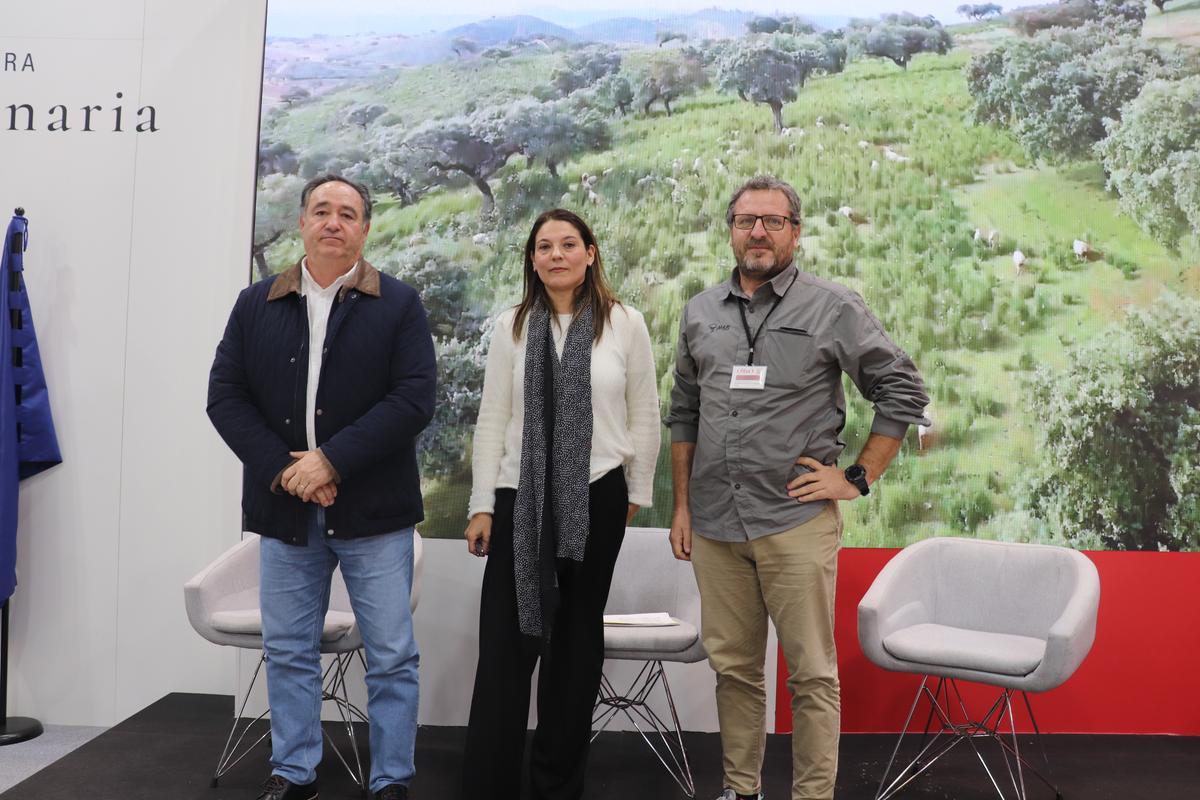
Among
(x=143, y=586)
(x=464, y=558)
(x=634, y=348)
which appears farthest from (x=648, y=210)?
(x=143, y=586)

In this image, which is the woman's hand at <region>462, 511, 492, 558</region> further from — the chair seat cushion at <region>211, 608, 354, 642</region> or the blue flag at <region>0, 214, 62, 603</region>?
the blue flag at <region>0, 214, 62, 603</region>

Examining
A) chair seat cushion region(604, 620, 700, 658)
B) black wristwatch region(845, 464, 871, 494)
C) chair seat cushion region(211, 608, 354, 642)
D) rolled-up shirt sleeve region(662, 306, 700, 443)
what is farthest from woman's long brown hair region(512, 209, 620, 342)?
chair seat cushion region(211, 608, 354, 642)

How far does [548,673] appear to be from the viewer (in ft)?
9.07

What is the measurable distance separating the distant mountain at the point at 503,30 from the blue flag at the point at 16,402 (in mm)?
1831

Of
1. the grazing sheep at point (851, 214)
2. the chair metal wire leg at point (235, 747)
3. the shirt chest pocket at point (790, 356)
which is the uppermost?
the grazing sheep at point (851, 214)

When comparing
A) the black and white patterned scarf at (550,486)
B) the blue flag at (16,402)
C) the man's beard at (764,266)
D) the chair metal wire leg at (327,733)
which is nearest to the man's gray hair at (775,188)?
the man's beard at (764,266)

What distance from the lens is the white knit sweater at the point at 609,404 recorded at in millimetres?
2787

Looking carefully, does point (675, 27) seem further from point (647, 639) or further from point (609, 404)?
point (647, 639)

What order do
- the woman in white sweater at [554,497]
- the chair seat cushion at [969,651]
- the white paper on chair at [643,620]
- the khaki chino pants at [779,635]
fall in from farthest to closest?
1. the white paper on chair at [643,620]
2. the chair seat cushion at [969,651]
3. the woman in white sweater at [554,497]
4. the khaki chino pants at [779,635]

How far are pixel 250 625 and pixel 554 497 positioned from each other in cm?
112

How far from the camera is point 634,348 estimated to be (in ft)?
9.24

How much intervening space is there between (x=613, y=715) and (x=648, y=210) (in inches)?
76.9

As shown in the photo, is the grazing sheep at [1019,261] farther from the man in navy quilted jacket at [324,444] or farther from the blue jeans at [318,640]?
the blue jeans at [318,640]

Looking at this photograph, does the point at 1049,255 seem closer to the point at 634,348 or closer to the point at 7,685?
the point at 634,348
